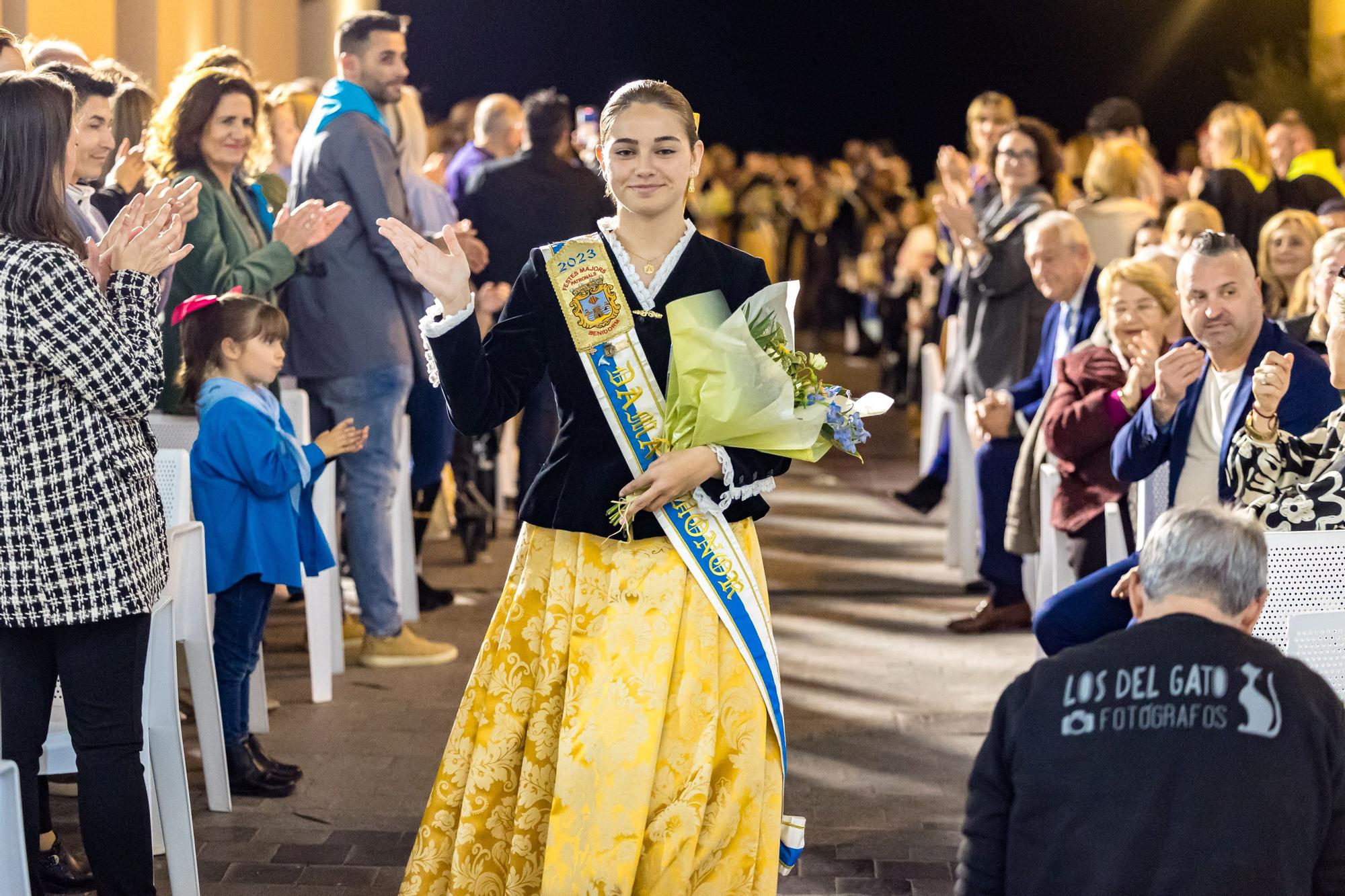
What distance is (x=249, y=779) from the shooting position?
3.93 meters

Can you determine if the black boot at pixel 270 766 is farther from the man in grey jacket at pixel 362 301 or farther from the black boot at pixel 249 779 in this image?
the man in grey jacket at pixel 362 301

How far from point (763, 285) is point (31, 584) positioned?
1.30 metres

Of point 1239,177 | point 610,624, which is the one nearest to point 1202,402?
point 610,624

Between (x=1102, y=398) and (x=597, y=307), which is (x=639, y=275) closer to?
(x=597, y=307)

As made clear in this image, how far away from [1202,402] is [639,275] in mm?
1678

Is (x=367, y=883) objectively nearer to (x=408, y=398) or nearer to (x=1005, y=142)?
(x=408, y=398)

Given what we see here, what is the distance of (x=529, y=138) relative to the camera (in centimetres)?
637

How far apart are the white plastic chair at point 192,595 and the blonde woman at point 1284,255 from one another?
3.54 metres

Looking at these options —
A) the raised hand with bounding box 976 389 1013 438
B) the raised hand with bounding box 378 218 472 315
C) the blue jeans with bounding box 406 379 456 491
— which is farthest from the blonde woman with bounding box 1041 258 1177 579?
Result: the raised hand with bounding box 378 218 472 315

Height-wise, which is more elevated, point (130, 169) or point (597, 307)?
point (130, 169)

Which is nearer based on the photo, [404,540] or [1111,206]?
[404,540]

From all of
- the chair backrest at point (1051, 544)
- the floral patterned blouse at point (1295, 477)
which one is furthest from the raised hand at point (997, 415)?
the floral patterned blouse at point (1295, 477)

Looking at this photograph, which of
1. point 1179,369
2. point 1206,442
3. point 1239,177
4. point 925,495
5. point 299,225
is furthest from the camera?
point 925,495

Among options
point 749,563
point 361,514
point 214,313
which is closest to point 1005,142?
point 361,514
